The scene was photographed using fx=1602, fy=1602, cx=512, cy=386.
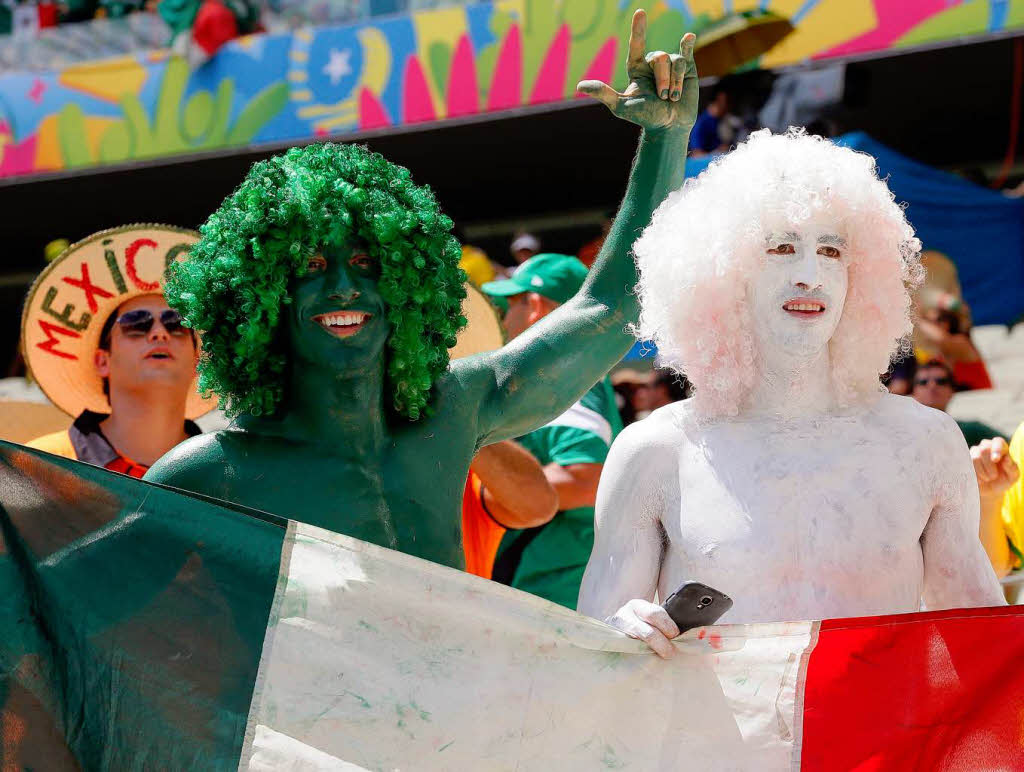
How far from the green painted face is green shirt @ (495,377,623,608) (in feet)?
5.07

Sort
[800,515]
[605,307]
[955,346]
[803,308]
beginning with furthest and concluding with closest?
1. [955,346]
2. [605,307]
3. [803,308]
4. [800,515]

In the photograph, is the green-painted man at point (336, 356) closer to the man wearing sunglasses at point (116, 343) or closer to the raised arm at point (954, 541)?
the raised arm at point (954, 541)

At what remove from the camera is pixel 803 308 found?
295 centimetres

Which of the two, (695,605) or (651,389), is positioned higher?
(695,605)

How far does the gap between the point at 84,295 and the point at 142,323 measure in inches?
7.3

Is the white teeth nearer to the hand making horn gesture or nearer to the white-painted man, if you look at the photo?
the white-painted man

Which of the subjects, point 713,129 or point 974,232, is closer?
point 713,129

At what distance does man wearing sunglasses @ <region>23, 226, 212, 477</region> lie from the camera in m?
4.30

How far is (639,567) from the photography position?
2.88 meters

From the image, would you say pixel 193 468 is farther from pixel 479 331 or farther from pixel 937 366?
pixel 937 366

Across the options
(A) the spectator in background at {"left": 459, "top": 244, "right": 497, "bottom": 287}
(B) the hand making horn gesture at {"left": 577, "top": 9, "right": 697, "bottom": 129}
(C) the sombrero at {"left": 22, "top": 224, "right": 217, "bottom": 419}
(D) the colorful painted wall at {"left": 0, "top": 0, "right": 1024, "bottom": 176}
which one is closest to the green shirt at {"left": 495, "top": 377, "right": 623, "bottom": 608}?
(C) the sombrero at {"left": 22, "top": 224, "right": 217, "bottom": 419}

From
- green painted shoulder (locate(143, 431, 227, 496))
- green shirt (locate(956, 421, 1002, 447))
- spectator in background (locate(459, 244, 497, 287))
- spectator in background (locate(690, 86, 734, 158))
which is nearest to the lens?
green painted shoulder (locate(143, 431, 227, 496))

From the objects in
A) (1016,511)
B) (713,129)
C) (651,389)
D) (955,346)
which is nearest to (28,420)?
(1016,511)

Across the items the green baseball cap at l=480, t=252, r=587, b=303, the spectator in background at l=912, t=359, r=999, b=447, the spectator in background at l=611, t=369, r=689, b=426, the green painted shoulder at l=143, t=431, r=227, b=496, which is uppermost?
the green painted shoulder at l=143, t=431, r=227, b=496
